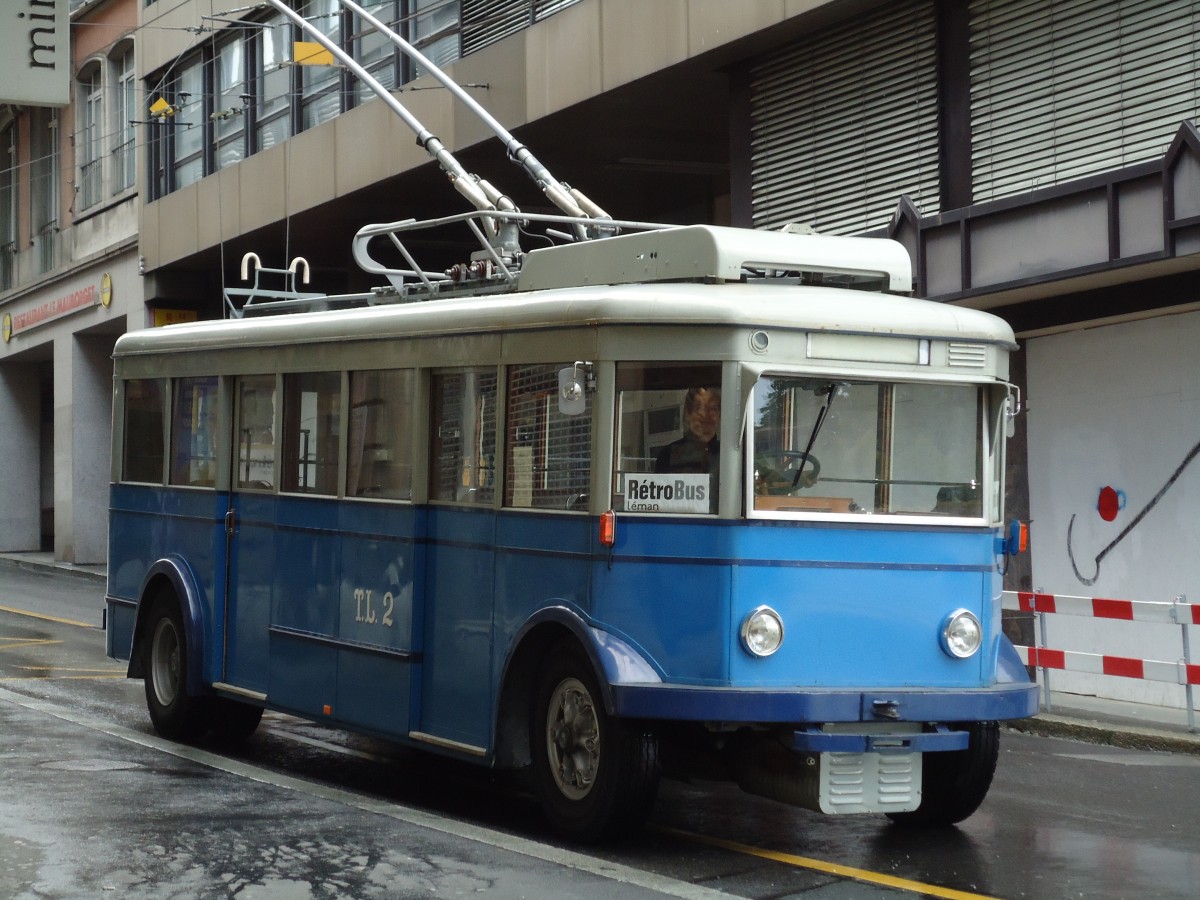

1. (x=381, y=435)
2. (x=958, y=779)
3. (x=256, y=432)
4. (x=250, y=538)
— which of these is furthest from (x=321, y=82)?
(x=958, y=779)

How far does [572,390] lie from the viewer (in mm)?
8227

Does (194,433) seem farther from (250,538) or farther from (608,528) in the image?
(608,528)

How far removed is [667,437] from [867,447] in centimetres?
92

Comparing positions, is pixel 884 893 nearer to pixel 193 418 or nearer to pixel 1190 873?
pixel 1190 873

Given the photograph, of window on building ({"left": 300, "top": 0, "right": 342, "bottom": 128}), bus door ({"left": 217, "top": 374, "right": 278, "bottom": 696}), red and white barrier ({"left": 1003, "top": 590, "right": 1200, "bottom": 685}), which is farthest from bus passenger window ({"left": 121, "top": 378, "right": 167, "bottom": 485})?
window on building ({"left": 300, "top": 0, "right": 342, "bottom": 128})

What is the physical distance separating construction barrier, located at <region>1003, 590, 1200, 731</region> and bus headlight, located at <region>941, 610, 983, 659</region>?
178 inches

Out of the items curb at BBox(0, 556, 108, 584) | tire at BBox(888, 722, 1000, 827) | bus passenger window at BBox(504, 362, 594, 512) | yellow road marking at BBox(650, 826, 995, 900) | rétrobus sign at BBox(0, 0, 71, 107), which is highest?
rétrobus sign at BBox(0, 0, 71, 107)

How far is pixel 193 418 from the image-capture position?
11.9 meters

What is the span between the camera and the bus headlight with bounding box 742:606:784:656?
7.92 meters

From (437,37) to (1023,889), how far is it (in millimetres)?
17818

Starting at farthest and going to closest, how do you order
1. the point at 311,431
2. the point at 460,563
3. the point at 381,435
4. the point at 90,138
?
the point at 90,138 < the point at 311,431 < the point at 381,435 < the point at 460,563

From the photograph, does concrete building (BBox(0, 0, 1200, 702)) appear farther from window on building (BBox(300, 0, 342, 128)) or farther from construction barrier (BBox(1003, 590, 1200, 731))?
window on building (BBox(300, 0, 342, 128))

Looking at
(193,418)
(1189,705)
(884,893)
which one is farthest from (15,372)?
(884,893)

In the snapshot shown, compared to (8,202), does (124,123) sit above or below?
above
